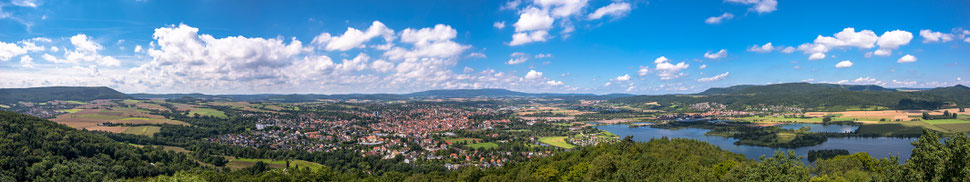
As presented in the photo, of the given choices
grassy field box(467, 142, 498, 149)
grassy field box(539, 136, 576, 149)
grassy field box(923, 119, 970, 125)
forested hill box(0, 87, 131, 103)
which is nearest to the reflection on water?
grassy field box(923, 119, 970, 125)

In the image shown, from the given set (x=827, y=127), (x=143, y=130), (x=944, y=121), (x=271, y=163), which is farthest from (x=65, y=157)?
(x=944, y=121)

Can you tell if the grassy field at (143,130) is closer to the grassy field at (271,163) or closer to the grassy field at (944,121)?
the grassy field at (271,163)

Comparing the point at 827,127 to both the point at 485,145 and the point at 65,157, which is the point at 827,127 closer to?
the point at 485,145

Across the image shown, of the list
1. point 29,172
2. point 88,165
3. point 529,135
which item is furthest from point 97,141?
point 529,135

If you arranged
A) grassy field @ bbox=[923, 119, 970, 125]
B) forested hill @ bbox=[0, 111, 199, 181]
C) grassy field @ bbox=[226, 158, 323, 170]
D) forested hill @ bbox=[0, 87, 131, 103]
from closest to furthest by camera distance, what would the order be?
forested hill @ bbox=[0, 111, 199, 181] → grassy field @ bbox=[226, 158, 323, 170] → grassy field @ bbox=[923, 119, 970, 125] → forested hill @ bbox=[0, 87, 131, 103]

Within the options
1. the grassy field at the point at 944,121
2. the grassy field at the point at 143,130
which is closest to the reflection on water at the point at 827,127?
the grassy field at the point at 944,121

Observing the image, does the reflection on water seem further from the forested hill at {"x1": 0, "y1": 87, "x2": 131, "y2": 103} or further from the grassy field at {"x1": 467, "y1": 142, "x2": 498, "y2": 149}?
the forested hill at {"x1": 0, "y1": 87, "x2": 131, "y2": 103}

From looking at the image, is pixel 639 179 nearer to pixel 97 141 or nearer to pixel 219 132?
pixel 97 141

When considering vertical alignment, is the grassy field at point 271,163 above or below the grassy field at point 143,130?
below
